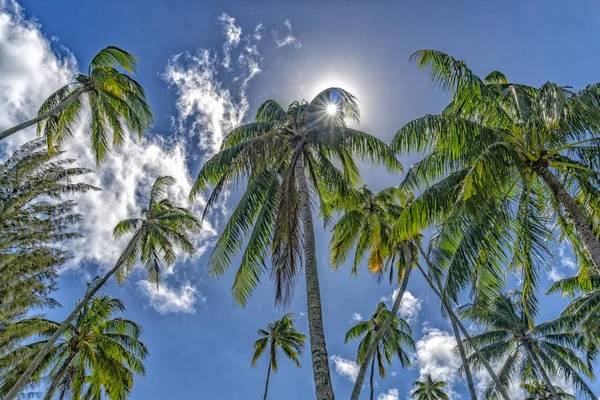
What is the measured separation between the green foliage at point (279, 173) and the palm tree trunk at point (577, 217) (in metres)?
4.03

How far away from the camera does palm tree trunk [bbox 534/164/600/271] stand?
6.83 meters

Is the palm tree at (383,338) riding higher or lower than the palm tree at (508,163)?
higher

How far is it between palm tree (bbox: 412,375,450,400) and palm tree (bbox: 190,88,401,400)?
25.1 metres

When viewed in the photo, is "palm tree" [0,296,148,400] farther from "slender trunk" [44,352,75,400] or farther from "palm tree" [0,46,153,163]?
"palm tree" [0,46,153,163]

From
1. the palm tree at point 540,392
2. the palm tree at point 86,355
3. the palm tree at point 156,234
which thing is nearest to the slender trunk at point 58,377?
the palm tree at point 86,355

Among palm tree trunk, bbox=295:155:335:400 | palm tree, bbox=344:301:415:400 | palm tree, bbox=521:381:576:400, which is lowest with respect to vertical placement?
palm tree trunk, bbox=295:155:335:400

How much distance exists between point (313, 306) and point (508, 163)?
5.05m

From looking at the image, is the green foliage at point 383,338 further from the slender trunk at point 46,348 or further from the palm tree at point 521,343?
the slender trunk at point 46,348

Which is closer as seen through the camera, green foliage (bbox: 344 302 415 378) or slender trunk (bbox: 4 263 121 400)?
slender trunk (bbox: 4 263 121 400)

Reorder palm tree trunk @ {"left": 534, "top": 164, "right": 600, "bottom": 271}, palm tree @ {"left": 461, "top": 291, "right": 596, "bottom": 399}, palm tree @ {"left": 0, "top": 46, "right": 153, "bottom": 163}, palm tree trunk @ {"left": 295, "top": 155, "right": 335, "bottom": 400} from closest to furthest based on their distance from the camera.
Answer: palm tree trunk @ {"left": 534, "top": 164, "right": 600, "bottom": 271} < palm tree trunk @ {"left": 295, "top": 155, "right": 335, "bottom": 400} < palm tree @ {"left": 0, "top": 46, "right": 153, "bottom": 163} < palm tree @ {"left": 461, "top": 291, "right": 596, "bottom": 399}

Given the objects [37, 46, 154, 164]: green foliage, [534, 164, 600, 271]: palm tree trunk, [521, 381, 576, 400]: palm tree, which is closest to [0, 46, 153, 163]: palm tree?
[37, 46, 154, 164]: green foliage

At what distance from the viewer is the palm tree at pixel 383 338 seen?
22266mm

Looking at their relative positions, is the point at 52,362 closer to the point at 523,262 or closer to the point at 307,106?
the point at 307,106

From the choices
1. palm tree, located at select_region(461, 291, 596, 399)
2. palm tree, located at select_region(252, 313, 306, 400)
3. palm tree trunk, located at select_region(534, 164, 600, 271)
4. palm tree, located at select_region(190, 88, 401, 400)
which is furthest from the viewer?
palm tree, located at select_region(252, 313, 306, 400)
